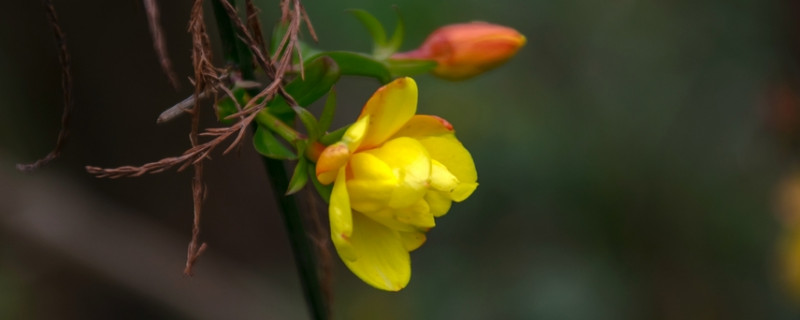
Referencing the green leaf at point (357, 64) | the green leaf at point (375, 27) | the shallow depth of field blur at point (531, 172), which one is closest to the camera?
the green leaf at point (357, 64)

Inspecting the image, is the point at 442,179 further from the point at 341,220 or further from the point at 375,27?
the point at 375,27

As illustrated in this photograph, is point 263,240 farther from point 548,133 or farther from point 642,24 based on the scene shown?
point 642,24

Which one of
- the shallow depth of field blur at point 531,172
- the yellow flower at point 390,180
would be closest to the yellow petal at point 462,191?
the yellow flower at point 390,180

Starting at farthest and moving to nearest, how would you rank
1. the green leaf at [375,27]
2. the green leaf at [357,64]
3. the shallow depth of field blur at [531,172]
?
the shallow depth of field blur at [531,172]
the green leaf at [375,27]
the green leaf at [357,64]

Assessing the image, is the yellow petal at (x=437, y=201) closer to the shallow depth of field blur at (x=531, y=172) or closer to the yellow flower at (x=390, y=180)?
the yellow flower at (x=390, y=180)

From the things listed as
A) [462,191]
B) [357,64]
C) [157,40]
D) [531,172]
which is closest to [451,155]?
[462,191]

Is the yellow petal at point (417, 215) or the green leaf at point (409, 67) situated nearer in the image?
the yellow petal at point (417, 215)

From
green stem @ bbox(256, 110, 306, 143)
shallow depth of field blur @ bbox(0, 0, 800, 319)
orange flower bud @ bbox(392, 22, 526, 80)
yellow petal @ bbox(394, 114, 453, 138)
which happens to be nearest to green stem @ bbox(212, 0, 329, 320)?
green stem @ bbox(256, 110, 306, 143)

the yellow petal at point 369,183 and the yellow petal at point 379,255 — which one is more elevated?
the yellow petal at point 369,183
